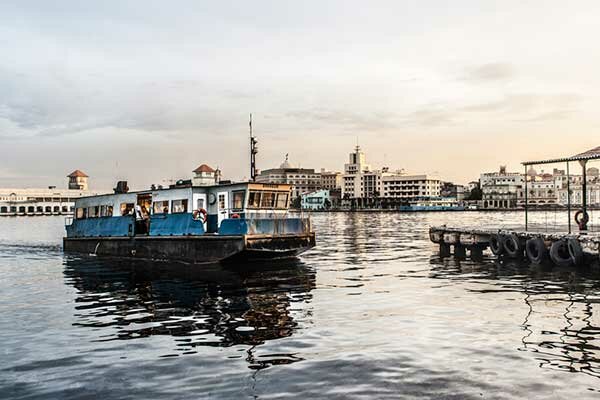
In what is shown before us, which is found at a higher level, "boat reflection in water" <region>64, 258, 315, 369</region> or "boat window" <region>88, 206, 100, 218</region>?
"boat window" <region>88, 206, 100, 218</region>

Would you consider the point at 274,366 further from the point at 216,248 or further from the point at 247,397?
the point at 216,248

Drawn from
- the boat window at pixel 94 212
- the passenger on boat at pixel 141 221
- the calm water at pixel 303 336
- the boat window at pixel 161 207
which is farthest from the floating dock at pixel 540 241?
the boat window at pixel 94 212

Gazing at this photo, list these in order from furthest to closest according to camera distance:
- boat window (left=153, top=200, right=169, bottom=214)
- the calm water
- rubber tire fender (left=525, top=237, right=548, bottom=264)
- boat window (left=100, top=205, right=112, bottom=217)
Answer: boat window (left=100, top=205, right=112, bottom=217) < boat window (left=153, top=200, right=169, bottom=214) < rubber tire fender (left=525, top=237, right=548, bottom=264) < the calm water

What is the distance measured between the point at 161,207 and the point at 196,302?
1443 cm

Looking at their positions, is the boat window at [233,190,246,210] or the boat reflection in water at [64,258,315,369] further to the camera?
the boat window at [233,190,246,210]

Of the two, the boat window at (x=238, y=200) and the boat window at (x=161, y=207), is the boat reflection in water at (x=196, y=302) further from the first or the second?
the boat window at (x=161, y=207)

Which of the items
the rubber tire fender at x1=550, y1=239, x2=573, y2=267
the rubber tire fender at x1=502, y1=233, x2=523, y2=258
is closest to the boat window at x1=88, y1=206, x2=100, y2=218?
the rubber tire fender at x1=502, y1=233, x2=523, y2=258

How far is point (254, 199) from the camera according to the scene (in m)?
29.5

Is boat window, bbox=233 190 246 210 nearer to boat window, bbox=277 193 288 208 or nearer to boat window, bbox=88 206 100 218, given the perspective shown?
boat window, bbox=277 193 288 208

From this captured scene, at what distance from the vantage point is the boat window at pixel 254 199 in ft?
96.0

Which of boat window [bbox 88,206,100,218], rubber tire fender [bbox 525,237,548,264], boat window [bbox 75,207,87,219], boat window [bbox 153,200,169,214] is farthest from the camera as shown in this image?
boat window [bbox 75,207,87,219]

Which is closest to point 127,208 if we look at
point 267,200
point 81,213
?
point 81,213

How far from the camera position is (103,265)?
1266 inches

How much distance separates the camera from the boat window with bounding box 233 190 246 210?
2925cm
